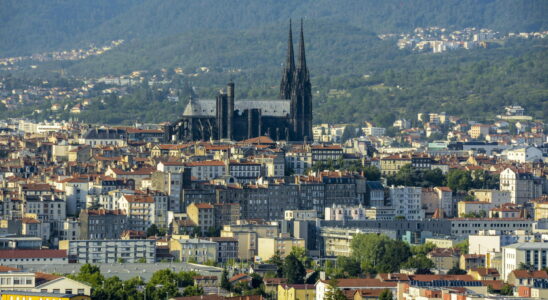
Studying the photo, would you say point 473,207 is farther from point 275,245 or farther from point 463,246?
point 275,245

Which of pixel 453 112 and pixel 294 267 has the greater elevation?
pixel 453 112

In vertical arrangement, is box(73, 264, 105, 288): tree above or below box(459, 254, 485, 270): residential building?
below

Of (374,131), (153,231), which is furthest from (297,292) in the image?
(374,131)

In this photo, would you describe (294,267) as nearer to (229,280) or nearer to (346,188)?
(229,280)

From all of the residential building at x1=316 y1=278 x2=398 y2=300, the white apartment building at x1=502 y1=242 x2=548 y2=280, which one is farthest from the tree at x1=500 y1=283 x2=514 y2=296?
the white apartment building at x1=502 y1=242 x2=548 y2=280

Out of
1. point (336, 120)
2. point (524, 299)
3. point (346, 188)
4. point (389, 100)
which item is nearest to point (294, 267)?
point (524, 299)

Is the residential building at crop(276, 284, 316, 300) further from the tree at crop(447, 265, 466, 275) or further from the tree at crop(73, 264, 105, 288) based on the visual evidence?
the tree at crop(447, 265, 466, 275)
